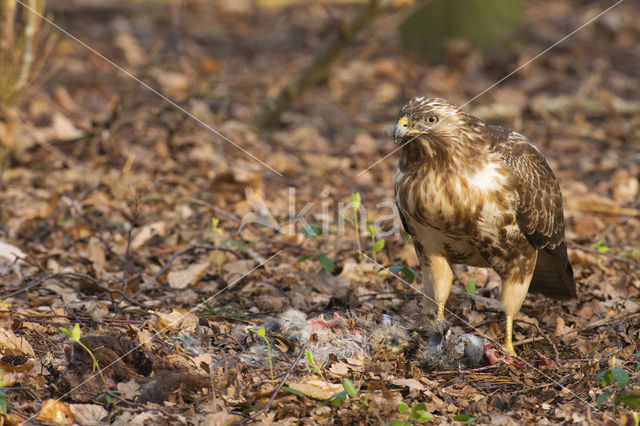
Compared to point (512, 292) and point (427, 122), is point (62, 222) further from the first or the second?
point (512, 292)

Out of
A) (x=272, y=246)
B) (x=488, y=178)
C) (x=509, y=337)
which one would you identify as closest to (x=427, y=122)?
(x=488, y=178)

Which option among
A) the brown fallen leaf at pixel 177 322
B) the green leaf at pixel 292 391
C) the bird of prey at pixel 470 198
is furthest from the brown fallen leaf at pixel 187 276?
the green leaf at pixel 292 391

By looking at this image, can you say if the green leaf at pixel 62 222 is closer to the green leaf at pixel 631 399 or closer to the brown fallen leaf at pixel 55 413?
the brown fallen leaf at pixel 55 413

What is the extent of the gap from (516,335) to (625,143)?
429 centimetres

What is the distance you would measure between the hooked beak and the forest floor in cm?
93

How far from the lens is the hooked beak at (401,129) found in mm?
3752

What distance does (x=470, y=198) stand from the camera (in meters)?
3.77

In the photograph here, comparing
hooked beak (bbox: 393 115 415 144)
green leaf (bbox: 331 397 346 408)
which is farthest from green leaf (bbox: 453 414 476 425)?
hooked beak (bbox: 393 115 415 144)

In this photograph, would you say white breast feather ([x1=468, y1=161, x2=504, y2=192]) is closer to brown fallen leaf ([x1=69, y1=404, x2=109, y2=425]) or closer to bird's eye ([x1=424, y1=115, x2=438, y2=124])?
bird's eye ([x1=424, y1=115, x2=438, y2=124])

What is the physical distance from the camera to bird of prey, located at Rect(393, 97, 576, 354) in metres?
3.79

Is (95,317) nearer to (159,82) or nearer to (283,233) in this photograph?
(283,233)

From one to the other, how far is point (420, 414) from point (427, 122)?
153 cm

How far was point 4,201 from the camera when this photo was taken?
19.2 ft

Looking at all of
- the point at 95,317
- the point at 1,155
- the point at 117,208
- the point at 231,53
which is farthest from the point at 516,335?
the point at 231,53
